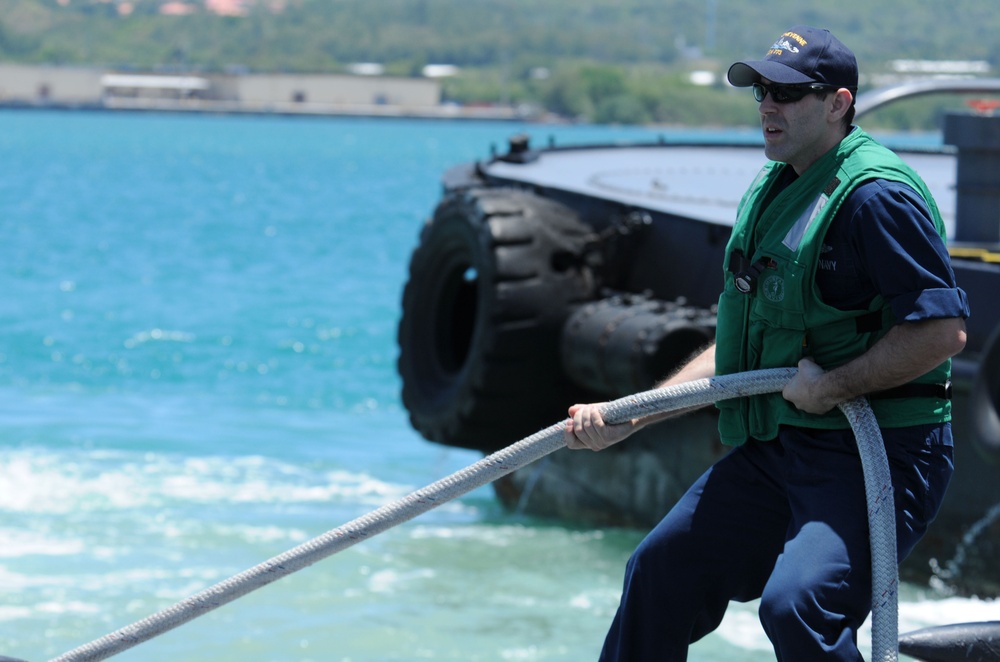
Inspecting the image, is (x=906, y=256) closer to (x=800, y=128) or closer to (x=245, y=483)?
(x=800, y=128)

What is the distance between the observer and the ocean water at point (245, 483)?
21.4ft

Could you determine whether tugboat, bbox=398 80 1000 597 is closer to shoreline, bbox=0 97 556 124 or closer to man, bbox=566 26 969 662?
man, bbox=566 26 969 662

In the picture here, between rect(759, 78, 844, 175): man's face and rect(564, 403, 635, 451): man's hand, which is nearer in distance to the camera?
rect(759, 78, 844, 175): man's face

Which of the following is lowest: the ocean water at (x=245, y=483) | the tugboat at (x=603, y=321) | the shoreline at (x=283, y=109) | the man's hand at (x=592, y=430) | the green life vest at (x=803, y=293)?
the shoreline at (x=283, y=109)

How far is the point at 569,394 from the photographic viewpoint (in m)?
7.47

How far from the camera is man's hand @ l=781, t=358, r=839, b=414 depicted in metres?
3.33

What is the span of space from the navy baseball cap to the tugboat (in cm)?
290

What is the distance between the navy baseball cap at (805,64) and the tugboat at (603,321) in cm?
290

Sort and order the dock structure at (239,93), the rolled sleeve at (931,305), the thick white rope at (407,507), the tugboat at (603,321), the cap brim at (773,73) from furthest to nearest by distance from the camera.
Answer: the dock structure at (239,93) < the tugboat at (603,321) < the thick white rope at (407,507) < the cap brim at (773,73) < the rolled sleeve at (931,305)

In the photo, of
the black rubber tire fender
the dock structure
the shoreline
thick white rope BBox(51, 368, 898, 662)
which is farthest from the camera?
the dock structure

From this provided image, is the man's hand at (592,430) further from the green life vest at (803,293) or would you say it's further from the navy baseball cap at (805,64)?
the navy baseball cap at (805,64)

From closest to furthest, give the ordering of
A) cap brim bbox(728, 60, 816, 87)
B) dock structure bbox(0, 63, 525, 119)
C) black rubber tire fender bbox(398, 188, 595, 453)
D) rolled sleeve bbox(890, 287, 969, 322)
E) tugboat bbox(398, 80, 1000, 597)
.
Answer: rolled sleeve bbox(890, 287, 969, 322), cap brim bbox(728, 60, 816, 87), tugboat bbox(398, 80, 1000, 597), black rubber tire fender bbox(398, 188, 595, 453), dock structure bbox(0, 63, 525, 119)

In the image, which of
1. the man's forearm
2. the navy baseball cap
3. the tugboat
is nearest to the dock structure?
the tugboat

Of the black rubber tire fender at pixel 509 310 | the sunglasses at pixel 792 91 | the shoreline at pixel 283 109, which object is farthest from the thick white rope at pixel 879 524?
the shoreline at pixel 283 109
